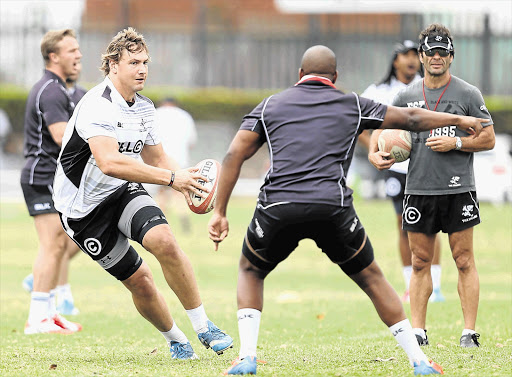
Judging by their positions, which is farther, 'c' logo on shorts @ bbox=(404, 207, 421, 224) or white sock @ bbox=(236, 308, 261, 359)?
'c' logo on shorts @ bbox=(404, 207, 421, 224)

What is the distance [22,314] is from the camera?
9969mm

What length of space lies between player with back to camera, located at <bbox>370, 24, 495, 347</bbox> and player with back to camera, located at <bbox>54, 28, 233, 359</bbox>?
187 cm

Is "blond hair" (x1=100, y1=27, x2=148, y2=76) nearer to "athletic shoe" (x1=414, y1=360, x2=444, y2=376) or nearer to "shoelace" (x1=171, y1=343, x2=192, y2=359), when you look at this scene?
"shoelace" (x1=171, y1=343, x2=192, y2=359)

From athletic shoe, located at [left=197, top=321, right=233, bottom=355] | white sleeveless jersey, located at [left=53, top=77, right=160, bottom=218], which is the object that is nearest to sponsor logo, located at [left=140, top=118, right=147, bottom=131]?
white sleeveless jersey, located at [left=53, top=77, right=160, bottom=218]

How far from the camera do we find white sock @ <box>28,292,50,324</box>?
857cm

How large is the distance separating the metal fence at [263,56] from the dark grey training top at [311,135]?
81.7ft

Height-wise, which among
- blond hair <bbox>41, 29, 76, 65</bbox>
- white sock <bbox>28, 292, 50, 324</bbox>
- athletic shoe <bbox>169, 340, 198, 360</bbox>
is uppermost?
blond hair <bbox>41, 29, 76, 65</bbox>

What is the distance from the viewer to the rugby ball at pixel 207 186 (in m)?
6.34

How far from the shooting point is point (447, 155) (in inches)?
295

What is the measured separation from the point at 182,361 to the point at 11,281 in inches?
264

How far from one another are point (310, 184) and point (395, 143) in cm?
199

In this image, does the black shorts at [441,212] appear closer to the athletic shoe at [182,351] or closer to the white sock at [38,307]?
the athletic shoe at [182,351]

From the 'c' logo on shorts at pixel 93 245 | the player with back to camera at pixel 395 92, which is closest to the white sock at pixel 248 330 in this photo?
the 'c' logo on shorts at pixel 93 245

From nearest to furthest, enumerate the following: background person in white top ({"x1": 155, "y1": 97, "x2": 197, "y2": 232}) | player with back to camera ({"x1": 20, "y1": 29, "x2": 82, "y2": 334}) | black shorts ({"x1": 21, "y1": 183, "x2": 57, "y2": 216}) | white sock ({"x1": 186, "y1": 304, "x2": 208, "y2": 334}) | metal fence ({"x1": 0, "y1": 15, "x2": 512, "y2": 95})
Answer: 1. white sock ({"x1": 186, "y1": 304, "x2": 208, "y2": 334})
2. player with back to camera ({"x1": 20, "y1": 29, "x2": 82, "y2": 334})
3. black shorts ({"x1": 21, "y1": 183, "x2": 57, "y2": 216})
4. background person in white top ({"x1": 155, "y1": 97, "x2": 197, "y2": 232})
5. metal fence ({"x1": 0, "y1": 15, "x2": 512, "y2": 95})
